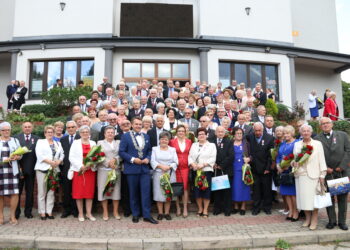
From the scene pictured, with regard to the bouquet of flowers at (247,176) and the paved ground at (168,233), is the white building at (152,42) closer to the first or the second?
the bouquet of flowers at (247,176)

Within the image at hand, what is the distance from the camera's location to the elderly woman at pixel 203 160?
20.2ft

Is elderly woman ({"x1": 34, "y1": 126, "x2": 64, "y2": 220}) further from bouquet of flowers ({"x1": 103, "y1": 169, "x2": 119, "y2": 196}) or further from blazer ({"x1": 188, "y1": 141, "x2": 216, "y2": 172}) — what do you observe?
blazer ({"x1": 188, "y1": 141, "x2": 216, "y2": 172})

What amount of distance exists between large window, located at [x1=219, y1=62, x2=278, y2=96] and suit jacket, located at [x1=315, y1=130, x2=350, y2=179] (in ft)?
39.1

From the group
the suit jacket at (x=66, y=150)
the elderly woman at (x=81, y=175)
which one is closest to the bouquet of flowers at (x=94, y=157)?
the elderly woman at (x=81, y=175)

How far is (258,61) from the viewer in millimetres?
17078

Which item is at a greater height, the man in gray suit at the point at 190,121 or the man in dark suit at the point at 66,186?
the man in gray suit at the point at 190,121

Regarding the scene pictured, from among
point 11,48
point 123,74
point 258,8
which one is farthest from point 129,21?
point 258,8

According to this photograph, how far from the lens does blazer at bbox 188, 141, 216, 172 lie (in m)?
6.16

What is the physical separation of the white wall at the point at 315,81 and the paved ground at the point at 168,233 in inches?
631

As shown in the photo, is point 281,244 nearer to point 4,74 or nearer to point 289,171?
point 289,171

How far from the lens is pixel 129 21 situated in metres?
16.5

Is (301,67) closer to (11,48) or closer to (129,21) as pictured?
(129,21)

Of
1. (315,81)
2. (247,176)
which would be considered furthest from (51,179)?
(315,81)

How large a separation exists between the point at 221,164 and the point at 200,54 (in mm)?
11129
